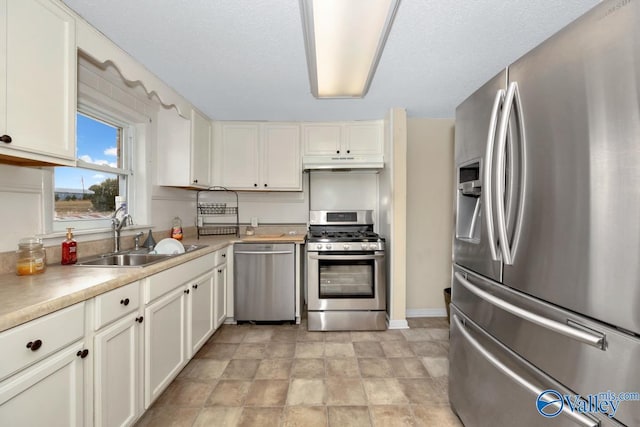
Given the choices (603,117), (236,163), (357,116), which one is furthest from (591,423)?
(236,163)

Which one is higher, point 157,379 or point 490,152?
point 490,152

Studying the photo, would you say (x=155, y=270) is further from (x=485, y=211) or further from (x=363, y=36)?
(x=363, y=36)

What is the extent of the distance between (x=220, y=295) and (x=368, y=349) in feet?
4.92

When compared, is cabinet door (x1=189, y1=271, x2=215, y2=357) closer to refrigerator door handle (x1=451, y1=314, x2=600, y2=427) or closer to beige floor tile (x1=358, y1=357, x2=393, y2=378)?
beige floor tile (x1=358, y1=357, x2=393, y2=378)

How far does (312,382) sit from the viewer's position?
1994 millimetres

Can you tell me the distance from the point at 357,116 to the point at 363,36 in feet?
4.63

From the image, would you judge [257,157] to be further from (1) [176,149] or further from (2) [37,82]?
(2) [37,82]

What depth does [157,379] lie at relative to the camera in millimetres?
1676

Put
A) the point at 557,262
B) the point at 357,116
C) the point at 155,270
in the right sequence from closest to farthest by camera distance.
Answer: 1. the point at 557,262
2. the point at 155,270
3. the point at 357,116

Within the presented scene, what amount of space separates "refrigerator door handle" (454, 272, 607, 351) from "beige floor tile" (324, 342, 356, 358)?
146 centimetres

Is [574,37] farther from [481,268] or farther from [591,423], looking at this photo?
[591,423]

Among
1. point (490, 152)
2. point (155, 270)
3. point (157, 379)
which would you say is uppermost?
point (490, 152)

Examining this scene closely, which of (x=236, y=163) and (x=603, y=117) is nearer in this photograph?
(x=603, y=117)

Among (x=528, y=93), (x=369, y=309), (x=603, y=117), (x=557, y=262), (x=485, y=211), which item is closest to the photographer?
(x=603, y=117)
